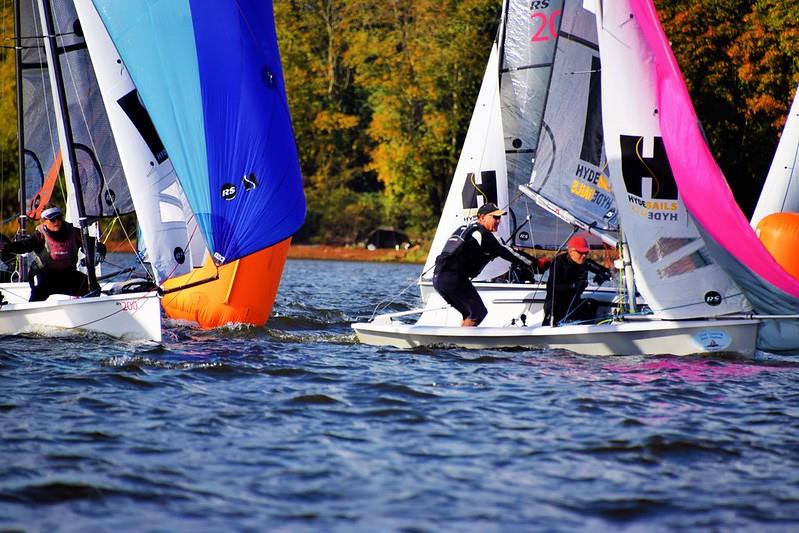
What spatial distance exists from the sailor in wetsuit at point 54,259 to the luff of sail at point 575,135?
5.06 metres

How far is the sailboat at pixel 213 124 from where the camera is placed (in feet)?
43.2

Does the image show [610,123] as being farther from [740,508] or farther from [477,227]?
[740,508]

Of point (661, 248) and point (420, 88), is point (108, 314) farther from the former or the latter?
point (420, 88)

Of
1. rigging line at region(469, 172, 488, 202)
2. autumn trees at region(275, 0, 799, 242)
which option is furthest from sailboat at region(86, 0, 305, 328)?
autumn trees at region(275, 0, 799, 242)

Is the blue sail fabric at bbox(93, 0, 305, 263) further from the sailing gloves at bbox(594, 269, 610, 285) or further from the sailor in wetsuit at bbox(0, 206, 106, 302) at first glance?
the sailing gloves at bbox(594, 269, 610, 285)

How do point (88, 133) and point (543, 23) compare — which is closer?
point (88, 133)

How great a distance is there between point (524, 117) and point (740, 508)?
11.4 meters

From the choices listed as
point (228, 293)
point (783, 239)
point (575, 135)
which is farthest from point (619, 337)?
point (228, 293)

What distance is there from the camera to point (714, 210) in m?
11.4

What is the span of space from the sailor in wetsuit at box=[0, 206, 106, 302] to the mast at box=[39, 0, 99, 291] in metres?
0.25

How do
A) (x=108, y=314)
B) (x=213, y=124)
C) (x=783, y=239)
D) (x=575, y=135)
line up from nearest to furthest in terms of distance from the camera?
(x=108, y=314)
(x=783, y=239)
(x=213, y=124)
(x=575, y=135)

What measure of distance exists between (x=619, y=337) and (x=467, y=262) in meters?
1.72

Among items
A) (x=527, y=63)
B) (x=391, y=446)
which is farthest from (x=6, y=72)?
(x=391, y=446)

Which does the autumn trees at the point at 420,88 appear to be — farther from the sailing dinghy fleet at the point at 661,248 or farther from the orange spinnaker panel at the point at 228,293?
the orange spinnaker panel at the point at 228,293
